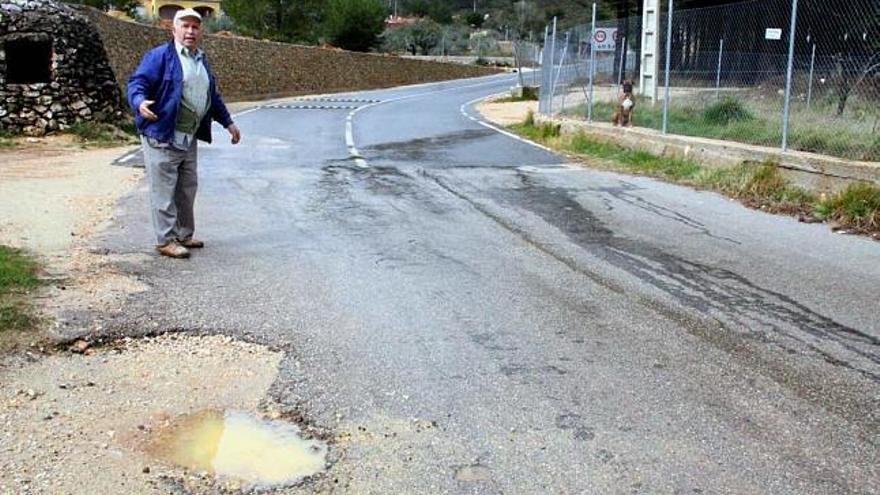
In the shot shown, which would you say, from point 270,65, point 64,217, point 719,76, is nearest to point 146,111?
point 64,217

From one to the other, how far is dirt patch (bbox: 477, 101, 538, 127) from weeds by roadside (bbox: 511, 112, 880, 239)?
8906mm

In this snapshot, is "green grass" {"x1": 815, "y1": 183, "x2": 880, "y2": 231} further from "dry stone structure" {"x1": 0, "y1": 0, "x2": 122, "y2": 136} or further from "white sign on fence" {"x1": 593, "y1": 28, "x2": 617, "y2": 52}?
"dry stone structure" {"x1": 0, "y1": 0, "x2": 122, "y2": 136}

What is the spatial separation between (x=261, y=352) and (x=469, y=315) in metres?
1.37

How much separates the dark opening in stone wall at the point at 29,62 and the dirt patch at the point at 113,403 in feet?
46.6

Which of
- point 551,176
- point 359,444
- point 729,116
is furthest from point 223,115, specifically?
point 729,116

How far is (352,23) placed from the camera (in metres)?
56.2

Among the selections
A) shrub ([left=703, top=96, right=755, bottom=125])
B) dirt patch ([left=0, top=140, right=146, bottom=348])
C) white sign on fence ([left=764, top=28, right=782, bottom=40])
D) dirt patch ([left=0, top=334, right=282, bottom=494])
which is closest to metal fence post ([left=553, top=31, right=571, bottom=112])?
shrub ([left=703, top=96, right=755, bottom=125])

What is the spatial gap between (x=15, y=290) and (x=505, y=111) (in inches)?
961

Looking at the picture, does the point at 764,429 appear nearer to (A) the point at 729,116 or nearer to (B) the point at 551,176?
(B) the point at 551,176

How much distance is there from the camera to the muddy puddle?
348 centimetres

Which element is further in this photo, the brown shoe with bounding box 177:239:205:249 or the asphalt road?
the brown shoe with bounding box 177:239:205:249

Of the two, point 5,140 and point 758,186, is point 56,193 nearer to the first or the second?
point 5,140

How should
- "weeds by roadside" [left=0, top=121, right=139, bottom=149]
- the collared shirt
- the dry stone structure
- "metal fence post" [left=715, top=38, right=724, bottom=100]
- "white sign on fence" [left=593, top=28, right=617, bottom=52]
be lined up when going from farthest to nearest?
"white sign on fence" [left=593, top=28, right=617, bottom=52]
the dry stone structure
"weeds by roadside" [left=0, top=121, right=139, bottom=149]
"metal fence post" [left=715, top=38, right=724, bottom=100]
the collared shirt

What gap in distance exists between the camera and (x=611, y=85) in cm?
2317
